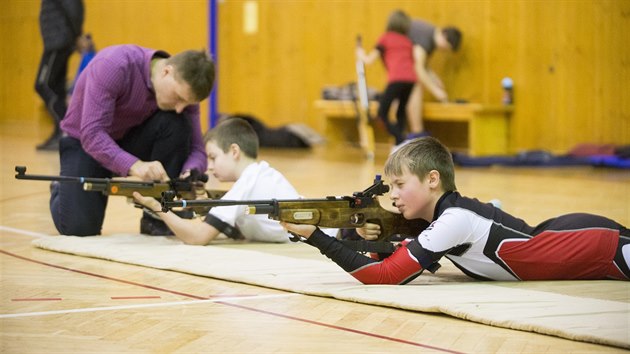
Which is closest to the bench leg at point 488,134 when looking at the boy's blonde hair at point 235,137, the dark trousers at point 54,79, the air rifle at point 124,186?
the dark trousers at point 54,79

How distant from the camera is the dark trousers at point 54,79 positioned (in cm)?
919

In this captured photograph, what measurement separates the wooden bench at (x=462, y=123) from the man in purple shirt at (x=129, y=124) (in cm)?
615

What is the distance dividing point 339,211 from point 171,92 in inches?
59.5

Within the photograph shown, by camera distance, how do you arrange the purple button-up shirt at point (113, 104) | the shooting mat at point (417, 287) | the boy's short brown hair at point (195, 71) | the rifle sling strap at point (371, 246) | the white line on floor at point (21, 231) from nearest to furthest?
the shooting mat at point (417, 287)
the rifle sling strap at point (371, 246)
the boy's short brown hair at point (195, 71)
the purple button-up shirt at point (113, 104)
the white line on floor at point (21, 231)

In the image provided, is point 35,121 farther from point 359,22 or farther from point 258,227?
point 258,227

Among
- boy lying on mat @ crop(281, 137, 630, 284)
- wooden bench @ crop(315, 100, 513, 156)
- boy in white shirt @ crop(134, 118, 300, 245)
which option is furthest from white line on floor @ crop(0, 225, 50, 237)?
wooden bench @ crop(315, 100, 513, 156)

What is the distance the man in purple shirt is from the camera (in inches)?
189

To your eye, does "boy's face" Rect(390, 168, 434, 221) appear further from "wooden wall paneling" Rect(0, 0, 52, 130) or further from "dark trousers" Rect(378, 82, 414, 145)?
"dark trousers" Rect(378, 82, 414, 145)

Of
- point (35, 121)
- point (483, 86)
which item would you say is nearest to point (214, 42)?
point (35, 121)

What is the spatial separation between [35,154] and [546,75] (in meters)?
5.51

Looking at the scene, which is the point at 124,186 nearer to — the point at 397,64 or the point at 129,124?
the point at 129,124

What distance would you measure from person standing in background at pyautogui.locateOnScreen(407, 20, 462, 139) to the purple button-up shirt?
250 inches

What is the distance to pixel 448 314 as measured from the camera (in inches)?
130

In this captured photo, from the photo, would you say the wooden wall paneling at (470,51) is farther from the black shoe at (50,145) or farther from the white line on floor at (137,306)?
the white line on floor at (137,306)
